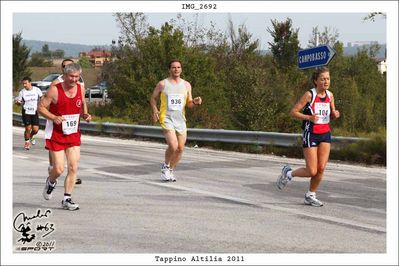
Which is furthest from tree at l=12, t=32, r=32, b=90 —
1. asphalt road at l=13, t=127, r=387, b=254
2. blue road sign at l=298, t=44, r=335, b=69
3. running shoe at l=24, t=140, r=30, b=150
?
blue road sign at l=298, t=44, r=335, b=69

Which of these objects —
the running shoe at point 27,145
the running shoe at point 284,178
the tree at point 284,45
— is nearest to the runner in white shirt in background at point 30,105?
the running shoe at point 27,145

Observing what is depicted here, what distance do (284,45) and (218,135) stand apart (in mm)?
18343

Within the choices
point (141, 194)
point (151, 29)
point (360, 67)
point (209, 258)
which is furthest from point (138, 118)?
point (209, 258)

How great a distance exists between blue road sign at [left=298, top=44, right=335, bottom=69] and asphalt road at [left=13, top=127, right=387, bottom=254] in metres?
1.95

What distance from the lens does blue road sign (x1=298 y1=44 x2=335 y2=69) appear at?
13188 mm

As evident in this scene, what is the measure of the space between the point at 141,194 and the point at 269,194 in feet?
5.98

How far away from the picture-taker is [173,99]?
1170 centimetres

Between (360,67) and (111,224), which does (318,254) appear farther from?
(360,67)

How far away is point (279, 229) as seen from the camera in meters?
8.12

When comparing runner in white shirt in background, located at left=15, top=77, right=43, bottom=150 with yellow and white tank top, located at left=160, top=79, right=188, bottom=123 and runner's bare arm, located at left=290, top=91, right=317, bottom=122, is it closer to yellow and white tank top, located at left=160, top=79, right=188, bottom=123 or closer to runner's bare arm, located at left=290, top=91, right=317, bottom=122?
yellow and white tank top, located at left=160, top=79, right=188, bottom=123

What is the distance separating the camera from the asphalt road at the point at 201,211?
7.28 m

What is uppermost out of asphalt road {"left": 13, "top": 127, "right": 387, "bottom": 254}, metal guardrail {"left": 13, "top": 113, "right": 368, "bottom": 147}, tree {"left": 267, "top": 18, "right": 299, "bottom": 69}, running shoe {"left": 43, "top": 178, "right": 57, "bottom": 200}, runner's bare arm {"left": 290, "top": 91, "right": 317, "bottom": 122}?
tree {"left": 267, "top": 18, "right": 299, "bottom": 69}

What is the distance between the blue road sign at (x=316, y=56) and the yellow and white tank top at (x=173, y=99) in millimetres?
2979

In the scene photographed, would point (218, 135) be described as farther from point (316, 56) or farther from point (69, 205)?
point (69, 205)
